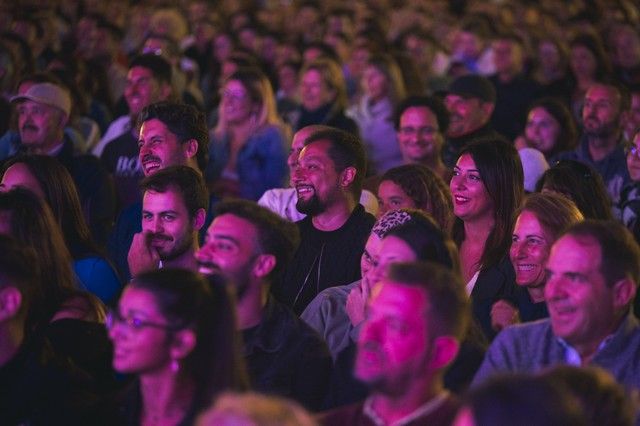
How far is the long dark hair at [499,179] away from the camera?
18.2ft

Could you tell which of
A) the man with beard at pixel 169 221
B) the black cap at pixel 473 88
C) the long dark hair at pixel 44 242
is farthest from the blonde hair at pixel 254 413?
the black cap at pixel 473 88

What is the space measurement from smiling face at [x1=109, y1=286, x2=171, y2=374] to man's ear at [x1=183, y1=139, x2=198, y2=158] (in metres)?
2.70

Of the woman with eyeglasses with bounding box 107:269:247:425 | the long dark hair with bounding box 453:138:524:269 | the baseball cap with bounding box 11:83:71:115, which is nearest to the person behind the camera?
the woman with eyeglasses with bounding box 107:269:247:425

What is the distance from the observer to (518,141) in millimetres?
8344

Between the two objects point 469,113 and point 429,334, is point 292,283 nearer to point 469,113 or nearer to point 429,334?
point 429,334

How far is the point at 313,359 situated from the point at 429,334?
0.74 metres

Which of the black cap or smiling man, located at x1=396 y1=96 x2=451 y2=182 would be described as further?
the black cap

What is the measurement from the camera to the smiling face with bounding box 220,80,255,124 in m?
7.96

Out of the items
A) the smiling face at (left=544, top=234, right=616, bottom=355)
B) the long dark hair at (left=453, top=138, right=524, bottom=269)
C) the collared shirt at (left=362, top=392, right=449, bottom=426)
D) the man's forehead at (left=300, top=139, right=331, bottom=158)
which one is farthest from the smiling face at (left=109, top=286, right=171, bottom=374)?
the man's forehead at (left=300, top=139, right=331, bottom=158)

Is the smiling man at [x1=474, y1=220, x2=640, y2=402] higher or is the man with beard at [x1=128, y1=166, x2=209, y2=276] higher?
the man with beard at [x1=128, y1=166, x2=209, y2=276]

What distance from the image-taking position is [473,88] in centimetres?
819

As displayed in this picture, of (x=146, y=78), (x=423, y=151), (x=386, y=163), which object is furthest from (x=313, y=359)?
(x=386, y=163)

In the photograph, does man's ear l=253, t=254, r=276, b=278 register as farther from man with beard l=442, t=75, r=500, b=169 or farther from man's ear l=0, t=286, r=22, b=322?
man with beard l=442, t=75, r=500, b=169

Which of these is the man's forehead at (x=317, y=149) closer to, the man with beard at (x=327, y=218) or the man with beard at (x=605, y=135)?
the man with beard at (x=327, y=218)
